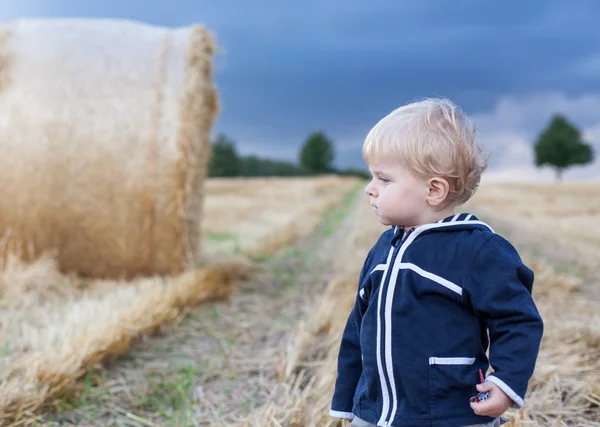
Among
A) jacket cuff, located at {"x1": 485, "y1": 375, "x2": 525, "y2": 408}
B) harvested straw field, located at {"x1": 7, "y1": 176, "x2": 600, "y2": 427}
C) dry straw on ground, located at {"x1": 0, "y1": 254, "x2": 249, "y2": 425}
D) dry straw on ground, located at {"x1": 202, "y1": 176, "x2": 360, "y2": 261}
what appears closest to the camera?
jacket cuff, located at {"x1": 485, "y1": 375, "x2": 525, "y2": 408}

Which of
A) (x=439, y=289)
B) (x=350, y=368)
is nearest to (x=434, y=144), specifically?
(x=439, y=289)

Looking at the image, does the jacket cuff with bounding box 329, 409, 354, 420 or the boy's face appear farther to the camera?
the jacket cuff with bounding box 329, 409, 354, 420

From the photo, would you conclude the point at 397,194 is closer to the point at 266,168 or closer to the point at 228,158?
the point at 228,158

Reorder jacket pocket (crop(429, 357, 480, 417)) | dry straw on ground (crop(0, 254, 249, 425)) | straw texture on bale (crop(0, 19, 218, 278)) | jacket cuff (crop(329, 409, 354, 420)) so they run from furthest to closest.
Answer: straw texture on bale (crop(0, 19, 218, 278)) < dry straw on ground (crop(0, 254, 249, 425)) < jacket cuff (crop(329, 409, 354, 420)) < jacket pocket (crop(429, 357, 480, 417))

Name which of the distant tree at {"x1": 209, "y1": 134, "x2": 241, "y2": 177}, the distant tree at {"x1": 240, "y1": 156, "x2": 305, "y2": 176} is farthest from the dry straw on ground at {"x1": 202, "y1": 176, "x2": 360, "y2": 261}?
the distant tree at {"x1": 240, "y1": 156, "x2": 305, "y2": 176}

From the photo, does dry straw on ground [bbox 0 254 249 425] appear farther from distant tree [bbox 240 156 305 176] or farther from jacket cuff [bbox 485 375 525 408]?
distant tree [bbox 240 156 305 176]

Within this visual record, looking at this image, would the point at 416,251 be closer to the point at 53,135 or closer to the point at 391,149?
the point at 391,149

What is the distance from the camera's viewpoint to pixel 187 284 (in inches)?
190

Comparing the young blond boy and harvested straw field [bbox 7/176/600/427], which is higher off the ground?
the young blond boy

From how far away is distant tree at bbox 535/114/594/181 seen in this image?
48.4 metres

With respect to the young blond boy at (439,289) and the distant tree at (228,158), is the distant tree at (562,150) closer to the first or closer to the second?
the distant tree at (228,158)

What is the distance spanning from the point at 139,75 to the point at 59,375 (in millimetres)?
3042

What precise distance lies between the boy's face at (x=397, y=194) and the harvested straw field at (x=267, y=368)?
89cm

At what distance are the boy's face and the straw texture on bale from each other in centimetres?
351
